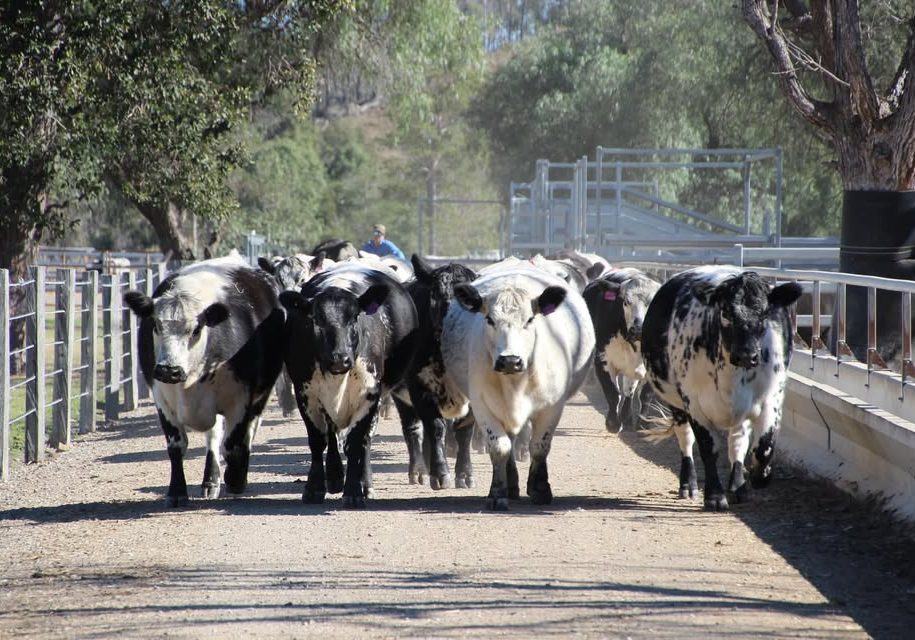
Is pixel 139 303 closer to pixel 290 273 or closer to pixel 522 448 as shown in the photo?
pixel 522 448

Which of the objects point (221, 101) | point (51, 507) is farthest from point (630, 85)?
point (51, 507)

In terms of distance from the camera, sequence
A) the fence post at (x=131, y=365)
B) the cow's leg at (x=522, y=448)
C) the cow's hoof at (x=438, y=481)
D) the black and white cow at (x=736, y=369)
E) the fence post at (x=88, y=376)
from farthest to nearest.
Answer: the fence post at (x=131, y=365), the fence post at (x=88, y=376), the cow's leg at (x=522, y=448), the cow's hoof at (x=438, y=481), the black and white cow at (x=736, y=369)

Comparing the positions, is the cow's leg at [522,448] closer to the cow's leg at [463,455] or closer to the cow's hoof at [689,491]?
the cow's leg at [463,455]

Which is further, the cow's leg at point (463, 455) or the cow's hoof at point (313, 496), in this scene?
the cow's leg at point (463, 455)

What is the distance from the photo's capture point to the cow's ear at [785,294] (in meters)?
9.49

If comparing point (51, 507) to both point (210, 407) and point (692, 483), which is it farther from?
point (692, 483)

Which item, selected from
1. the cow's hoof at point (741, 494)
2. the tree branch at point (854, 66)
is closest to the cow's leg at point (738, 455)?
the cow's hoof at point (741, 494)

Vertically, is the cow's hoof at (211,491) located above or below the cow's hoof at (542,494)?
below

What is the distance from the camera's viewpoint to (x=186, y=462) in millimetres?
13023

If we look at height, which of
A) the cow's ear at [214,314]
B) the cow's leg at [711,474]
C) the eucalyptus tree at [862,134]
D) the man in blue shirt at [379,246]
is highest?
the eucalyptus tree at [862,134]

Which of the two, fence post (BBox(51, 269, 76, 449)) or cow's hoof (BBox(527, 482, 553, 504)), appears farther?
fence post (BBox(51, 269, 76, 449))

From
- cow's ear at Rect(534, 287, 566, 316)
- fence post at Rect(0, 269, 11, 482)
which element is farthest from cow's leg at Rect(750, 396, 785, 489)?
fence post at Rect(0, 269, 11, 482)

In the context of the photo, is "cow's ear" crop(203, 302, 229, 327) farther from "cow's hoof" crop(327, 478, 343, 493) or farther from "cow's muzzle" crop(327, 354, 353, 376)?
"cow's hoof" crop(327, 478, 343, 493)

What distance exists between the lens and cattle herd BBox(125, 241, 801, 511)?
9.57 meters
